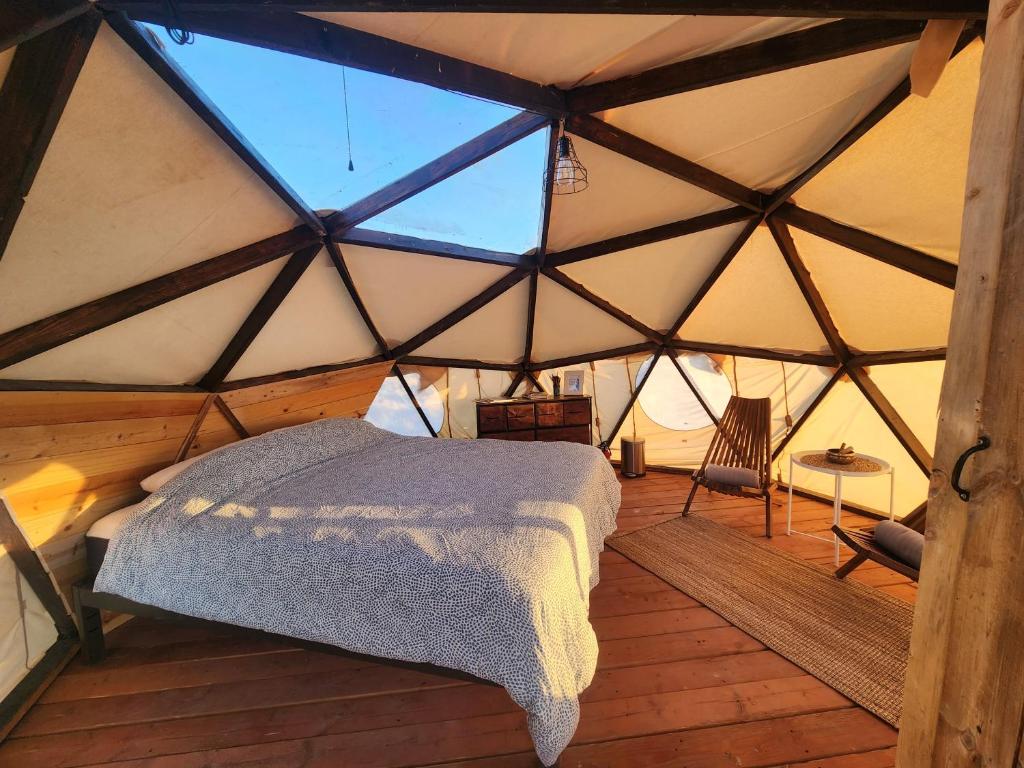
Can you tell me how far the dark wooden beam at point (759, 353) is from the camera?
4.31m

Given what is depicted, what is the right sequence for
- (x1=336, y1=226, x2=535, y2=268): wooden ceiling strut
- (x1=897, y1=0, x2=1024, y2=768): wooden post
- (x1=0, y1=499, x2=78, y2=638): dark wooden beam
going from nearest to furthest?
1. (x1=897, y1=0, x2=1024, y2=768): wooden post
2. (x1=0, y1=499, x2=78, y2=638): dark wooden beam
3. (x1=336, y1=226, x2=535, y2=268): wooden ceiling strut

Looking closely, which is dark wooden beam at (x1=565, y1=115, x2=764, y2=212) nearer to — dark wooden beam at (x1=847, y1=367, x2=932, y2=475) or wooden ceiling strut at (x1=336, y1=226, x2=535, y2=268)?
wooden ceiling strut at (x1=336, y1=226, x2=535, y2=268)

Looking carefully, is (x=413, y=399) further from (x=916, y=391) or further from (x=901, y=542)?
(x=916, y=391)

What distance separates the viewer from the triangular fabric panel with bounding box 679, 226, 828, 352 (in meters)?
3.78

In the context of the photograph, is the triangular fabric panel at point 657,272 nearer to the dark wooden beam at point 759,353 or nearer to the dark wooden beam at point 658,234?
the dark wooden beam at point 658,234

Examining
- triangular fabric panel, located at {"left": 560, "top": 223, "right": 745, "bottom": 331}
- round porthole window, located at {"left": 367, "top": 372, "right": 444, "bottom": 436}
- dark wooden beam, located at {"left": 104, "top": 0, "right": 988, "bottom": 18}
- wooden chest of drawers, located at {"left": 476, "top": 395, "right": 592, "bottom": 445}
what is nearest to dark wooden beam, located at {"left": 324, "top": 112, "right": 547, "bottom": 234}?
dark wooden beam, located at {"left": 104, "top": 0, "right": 988, "bottom": 18}

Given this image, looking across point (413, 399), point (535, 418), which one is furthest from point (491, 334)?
point (413, 399)

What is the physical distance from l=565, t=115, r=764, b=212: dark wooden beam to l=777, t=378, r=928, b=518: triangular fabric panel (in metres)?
2.47

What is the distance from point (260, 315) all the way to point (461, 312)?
2.01 meters

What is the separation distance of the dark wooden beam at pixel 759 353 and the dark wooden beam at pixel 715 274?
0.23 metres

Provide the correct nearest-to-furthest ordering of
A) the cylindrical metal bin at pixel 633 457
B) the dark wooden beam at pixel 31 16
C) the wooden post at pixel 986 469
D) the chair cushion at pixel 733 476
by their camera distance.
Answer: the wooden post at pixel 986 469, the dark wooden beam at pixel 31 16, the chair cushion at pixel 733 476, the cylindrical metal bin at pixel 633 457

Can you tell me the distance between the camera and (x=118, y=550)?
2.27 metres

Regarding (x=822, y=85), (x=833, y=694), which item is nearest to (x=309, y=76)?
(x=822, y=85)

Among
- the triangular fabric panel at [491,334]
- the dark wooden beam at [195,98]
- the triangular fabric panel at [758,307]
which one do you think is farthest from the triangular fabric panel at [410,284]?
the triangular fabric panel at [758,307]
